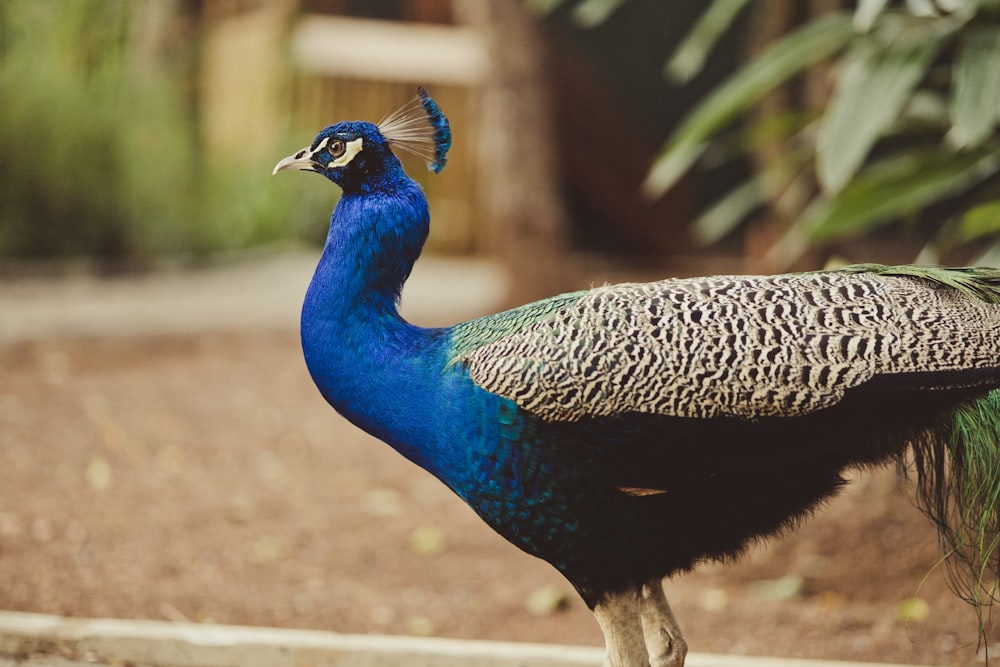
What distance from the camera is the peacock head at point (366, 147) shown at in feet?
8.02

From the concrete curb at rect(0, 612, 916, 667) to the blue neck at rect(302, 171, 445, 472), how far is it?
0.63m

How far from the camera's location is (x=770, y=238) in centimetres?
567

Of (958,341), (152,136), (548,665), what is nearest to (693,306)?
(958,341)

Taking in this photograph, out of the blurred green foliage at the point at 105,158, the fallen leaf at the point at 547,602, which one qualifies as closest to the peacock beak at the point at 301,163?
the fallen leaf at the point at 547,602

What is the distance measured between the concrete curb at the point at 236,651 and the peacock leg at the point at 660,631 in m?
0.24

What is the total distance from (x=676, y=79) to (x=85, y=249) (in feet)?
15.0

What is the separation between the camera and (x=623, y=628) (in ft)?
7.72

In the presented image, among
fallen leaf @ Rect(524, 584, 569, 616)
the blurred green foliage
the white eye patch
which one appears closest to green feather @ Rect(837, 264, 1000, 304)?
the white eye patch

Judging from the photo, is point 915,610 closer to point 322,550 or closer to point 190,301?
point 322,550

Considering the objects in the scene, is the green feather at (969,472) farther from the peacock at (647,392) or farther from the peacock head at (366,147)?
the peacock head at (366,147)

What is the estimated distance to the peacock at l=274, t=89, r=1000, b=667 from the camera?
216 centimetres

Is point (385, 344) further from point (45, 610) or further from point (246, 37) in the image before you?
point (246, 37)

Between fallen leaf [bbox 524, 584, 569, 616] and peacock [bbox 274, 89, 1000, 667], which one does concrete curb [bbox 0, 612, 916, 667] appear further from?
fallen leaf [bbox 524, 584, 569, 616]

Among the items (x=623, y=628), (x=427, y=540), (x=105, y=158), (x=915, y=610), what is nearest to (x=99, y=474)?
(x=427, y=540)
